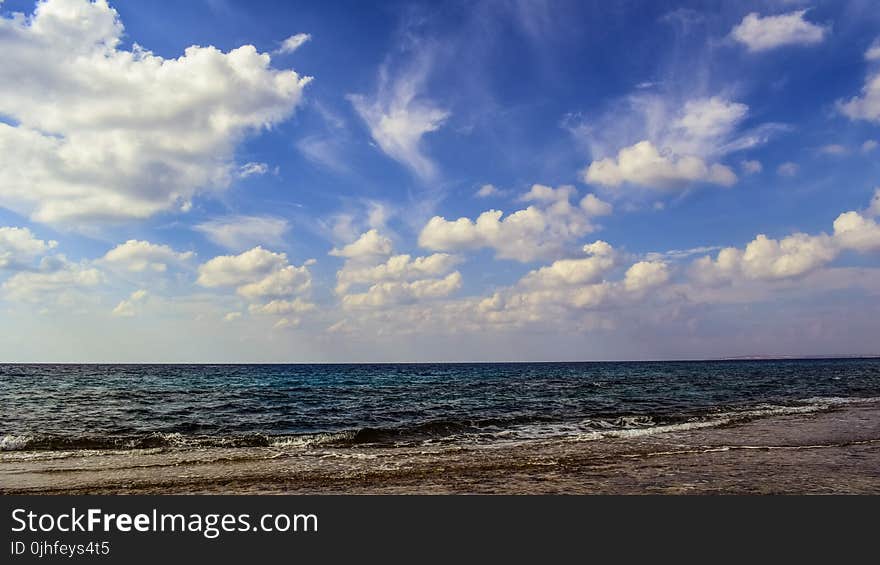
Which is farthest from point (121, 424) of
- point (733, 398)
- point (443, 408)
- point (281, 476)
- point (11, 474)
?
point (733, 398)

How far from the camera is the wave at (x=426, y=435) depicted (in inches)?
854

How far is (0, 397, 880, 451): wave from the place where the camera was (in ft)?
71.2

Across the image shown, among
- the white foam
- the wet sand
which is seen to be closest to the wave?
the white foam

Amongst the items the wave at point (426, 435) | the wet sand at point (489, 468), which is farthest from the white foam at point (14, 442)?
the wet sand at point (489, 468)

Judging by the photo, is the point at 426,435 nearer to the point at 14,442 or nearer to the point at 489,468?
the point at 489,468

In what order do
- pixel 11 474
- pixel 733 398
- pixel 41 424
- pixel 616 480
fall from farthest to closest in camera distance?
pixel 733 398, pixel 41 424, pixel 11 474, pixel 616 480

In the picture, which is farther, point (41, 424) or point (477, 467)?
point (41, 424)

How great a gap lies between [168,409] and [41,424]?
8.68 m

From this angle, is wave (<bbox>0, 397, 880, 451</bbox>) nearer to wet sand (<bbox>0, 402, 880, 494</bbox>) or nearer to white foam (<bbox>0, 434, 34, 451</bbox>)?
white foam (<bbox>0, 434, 34, 451</bbox>)

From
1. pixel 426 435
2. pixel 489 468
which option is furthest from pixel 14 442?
pixel 489 468

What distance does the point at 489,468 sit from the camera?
16297 millimetres

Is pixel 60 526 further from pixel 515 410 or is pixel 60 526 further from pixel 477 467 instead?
pixel 515 410

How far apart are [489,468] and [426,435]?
9048mm

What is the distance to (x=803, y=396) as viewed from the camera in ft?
158
